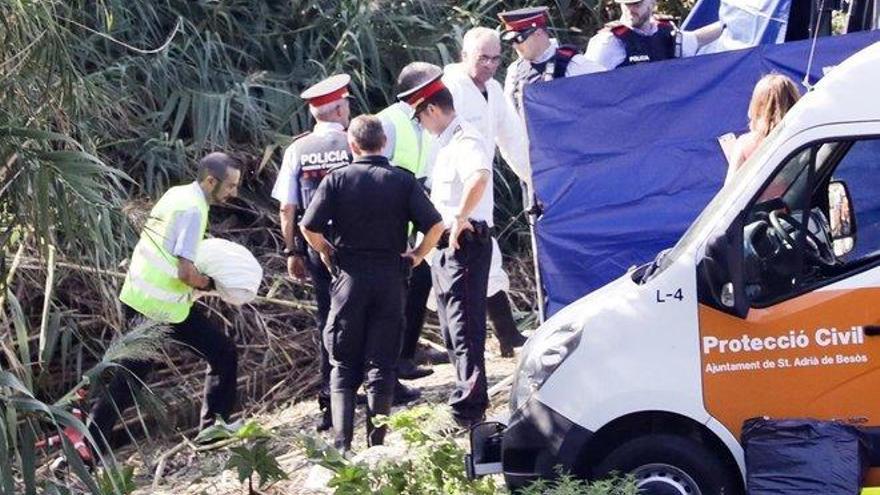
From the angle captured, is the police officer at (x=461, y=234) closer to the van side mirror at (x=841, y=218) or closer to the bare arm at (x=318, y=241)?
the bare arm at (x=318, y=241)

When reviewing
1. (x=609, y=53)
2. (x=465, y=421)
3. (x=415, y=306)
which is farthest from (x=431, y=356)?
(x=609, y=53)

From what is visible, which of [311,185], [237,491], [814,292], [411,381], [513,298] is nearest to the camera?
[814,292]

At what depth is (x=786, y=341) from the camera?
6.46 metres

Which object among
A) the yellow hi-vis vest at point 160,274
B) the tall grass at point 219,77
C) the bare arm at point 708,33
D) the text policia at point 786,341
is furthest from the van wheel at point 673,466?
the bare arm at point 708,33

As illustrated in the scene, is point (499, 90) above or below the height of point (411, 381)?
above

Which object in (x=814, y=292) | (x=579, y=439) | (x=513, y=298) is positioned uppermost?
(x=814, y=292)

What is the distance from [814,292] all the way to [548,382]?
107 centimetres

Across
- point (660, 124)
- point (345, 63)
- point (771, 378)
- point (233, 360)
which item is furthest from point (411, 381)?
point (771, 378)

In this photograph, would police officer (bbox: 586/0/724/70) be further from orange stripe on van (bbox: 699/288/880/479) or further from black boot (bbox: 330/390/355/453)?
orange stripe on van (bbox: 699/288/880/479)

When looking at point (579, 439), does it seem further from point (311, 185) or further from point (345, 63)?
point (345, 63)

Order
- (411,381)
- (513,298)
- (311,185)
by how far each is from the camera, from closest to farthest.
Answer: (311,185) → (411,381) → (513,298)

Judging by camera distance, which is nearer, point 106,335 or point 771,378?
point 771,378

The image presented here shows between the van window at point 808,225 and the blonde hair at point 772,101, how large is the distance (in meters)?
0.67

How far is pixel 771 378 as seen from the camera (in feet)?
21.3
